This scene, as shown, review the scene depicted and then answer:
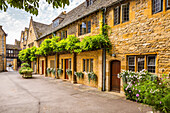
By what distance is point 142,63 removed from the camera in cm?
702

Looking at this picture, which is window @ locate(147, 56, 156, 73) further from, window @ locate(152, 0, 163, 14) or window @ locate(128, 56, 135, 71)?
window @ locate(152, 0, 163, 14)

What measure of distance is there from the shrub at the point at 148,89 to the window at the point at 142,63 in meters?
0.38

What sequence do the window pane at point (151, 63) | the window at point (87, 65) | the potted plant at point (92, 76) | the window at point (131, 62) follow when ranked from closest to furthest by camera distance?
the window pane at point (151, 63)
the window at point (131, 62)
the potted plant at point (92, 76)
the window at point (87, 65)

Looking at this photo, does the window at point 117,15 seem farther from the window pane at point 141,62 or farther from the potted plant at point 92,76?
the potted plant at point 92,76

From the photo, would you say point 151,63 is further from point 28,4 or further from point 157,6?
point 28,4

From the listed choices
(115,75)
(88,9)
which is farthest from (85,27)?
(115,75)

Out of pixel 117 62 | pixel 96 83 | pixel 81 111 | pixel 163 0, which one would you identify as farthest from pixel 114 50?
pixel 81 111

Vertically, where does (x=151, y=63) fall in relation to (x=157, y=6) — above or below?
below

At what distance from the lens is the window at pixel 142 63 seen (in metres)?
6.57

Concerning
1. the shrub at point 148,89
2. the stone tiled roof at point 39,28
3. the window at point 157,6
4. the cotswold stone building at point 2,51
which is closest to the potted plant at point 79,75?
the shrub at point 148,89

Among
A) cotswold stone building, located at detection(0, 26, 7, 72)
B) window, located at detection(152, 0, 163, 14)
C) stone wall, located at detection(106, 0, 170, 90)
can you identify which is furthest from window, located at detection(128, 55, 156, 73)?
cotswold stone building, located at detection(0, 26, 7, 72)

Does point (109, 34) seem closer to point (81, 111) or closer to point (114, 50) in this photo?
point (114, 50)

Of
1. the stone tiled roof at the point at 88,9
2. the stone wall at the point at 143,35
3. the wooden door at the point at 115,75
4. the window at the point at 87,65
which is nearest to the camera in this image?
the stone wall at the point at 143,35

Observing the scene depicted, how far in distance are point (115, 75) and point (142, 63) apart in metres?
2.19
